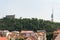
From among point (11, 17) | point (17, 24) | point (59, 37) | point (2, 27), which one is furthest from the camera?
point (11, 17)

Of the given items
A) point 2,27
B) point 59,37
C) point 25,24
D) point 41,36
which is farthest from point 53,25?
point 59,37

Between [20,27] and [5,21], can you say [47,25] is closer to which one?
[20,27]

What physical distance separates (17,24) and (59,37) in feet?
304

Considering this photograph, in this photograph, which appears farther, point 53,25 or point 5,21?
point 5,21

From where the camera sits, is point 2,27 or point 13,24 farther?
point 13,24

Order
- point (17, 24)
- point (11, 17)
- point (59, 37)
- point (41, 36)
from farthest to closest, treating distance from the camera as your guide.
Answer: point (11, 17), point (17, 24), point (41, 36), point (59, 37)

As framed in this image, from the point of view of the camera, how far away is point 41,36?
9044 cm

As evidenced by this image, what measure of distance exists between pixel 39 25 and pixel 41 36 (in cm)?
5251

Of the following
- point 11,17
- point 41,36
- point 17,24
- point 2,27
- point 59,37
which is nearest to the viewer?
point 59,37

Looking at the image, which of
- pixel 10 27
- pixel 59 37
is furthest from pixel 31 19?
pixel 59 37

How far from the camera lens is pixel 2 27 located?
136 metres

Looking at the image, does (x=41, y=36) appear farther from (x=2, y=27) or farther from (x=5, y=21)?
(x=5, y=21)

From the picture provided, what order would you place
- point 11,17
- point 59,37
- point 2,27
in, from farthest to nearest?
1. point 11,17
2. point 2,27
3. point 59,37

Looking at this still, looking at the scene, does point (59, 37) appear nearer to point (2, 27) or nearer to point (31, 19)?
point (2, 27)
